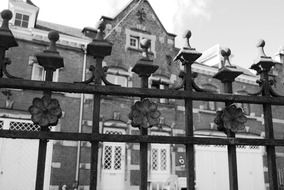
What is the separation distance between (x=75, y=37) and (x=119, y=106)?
3.59 meters

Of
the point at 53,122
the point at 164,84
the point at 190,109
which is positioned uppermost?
the point at 164,84

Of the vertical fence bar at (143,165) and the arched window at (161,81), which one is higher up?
the arched window at (161,81)

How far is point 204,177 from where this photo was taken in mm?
15258

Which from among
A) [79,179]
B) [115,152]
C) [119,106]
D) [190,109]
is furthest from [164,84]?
[190,109]

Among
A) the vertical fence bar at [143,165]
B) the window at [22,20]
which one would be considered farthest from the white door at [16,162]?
the vertical fence bar at [143,165]

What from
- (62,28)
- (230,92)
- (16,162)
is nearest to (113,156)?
(16,162)

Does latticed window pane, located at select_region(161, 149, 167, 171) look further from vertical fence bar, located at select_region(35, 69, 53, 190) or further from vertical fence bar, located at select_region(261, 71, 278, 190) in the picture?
vertical fence bar, located at select_region(35, 69, 53, 190)

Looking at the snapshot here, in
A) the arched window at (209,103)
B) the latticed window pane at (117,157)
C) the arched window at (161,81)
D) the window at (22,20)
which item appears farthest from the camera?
the arched window at (209,103)

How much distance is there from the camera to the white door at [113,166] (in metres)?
13.1

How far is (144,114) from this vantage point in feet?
7.12

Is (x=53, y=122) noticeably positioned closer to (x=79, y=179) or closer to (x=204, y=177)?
(x=79, y=179)

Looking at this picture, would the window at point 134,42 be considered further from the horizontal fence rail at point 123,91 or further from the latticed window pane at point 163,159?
the horizontal fence rail at point 123,91

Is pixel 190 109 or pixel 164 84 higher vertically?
pixel 164 84

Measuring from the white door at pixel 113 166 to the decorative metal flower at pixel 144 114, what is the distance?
37.7ft
